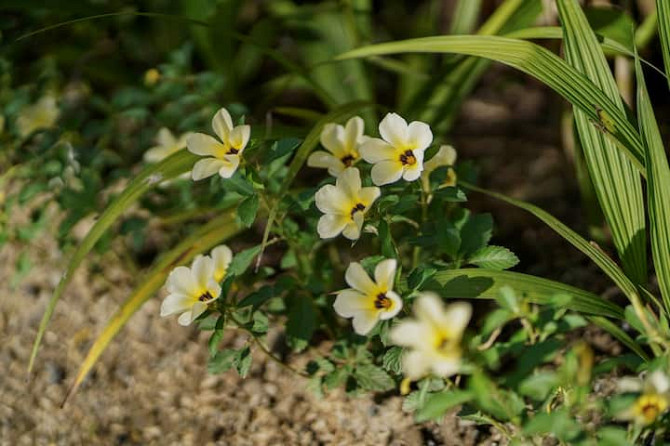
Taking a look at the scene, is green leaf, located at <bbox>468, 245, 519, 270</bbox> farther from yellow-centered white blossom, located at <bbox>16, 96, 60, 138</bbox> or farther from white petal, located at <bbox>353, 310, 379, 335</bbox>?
yellow-centered white blossom, located at <bbox>16, 96, 60, 138</bbox>

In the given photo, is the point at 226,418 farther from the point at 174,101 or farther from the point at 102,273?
the point at 174,101

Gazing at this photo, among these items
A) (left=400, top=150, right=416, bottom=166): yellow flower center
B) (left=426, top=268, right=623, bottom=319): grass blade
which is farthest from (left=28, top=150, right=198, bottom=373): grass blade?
(left=426, top=268, right=623, bottom=319): grass blade

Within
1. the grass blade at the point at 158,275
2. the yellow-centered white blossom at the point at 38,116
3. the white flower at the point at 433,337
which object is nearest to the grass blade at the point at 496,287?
the white flower at the point at 433,337

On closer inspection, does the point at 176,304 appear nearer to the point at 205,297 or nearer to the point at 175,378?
the point at 205,297

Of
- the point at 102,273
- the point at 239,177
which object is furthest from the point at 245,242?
the point at 239,177

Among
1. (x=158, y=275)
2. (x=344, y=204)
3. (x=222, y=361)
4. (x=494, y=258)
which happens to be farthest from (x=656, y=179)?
(x=158, y=275)

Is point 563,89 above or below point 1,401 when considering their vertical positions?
above

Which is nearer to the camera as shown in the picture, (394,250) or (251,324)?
(394,250)

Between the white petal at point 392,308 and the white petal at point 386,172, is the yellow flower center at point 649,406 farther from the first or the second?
the white petal at point 386,172
